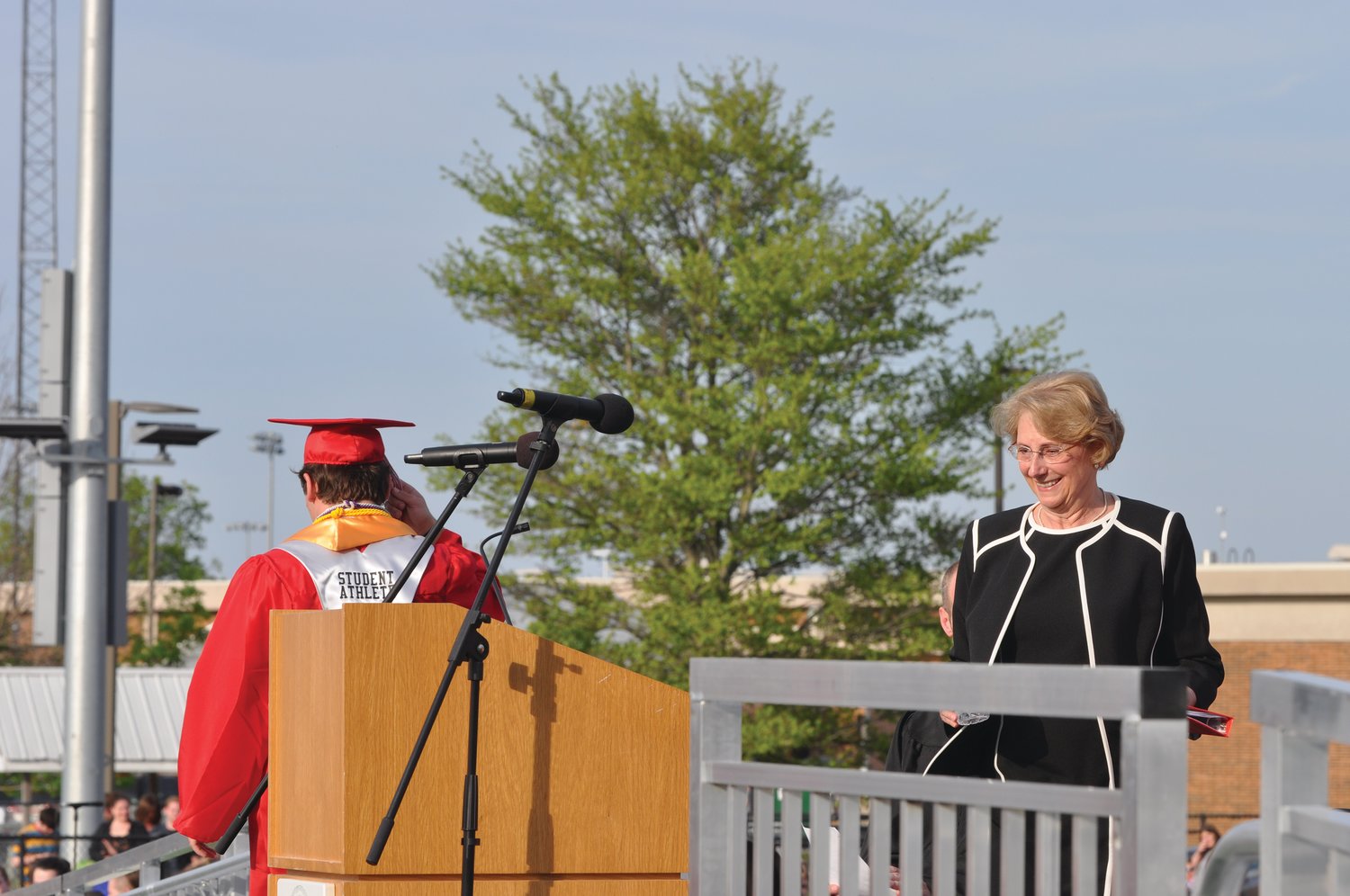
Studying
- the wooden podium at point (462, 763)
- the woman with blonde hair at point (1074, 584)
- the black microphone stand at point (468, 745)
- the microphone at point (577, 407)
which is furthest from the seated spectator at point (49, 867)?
the woman with blonde hair at point (1074, 584)

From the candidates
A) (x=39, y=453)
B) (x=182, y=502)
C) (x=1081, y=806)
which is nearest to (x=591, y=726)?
(x=1081, y=806)

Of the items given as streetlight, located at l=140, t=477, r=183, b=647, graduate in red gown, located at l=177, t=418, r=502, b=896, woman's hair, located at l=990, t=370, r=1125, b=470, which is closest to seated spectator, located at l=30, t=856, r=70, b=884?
graduate in red gown, located at l=177, t=418, r=502, b=896

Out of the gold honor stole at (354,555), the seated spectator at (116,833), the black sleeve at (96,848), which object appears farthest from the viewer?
the seated spectator at (116,833)

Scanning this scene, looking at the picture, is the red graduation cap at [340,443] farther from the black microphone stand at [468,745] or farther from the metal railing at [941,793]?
the metal railing at [941,793]

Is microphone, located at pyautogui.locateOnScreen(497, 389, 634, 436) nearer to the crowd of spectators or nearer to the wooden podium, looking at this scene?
the wooden podium

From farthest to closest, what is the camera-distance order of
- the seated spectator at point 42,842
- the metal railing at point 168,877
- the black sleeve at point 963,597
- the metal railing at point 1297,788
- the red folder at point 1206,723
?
the seated spectator at point 42,842
the metal railing at point 168,877
the black sleeve at point 963,597
the red folder at point 1206,723
the metal railing at point 1297,788

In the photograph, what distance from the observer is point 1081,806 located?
7.58 feet

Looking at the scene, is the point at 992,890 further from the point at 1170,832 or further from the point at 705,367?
the point at 705,367

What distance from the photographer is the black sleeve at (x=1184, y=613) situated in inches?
144

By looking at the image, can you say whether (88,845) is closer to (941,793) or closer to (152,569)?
(941,793)

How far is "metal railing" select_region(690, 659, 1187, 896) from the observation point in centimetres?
220

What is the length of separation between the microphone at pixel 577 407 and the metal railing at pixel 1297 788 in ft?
6.65

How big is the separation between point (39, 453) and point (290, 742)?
31.1ft

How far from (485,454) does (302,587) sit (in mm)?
553
